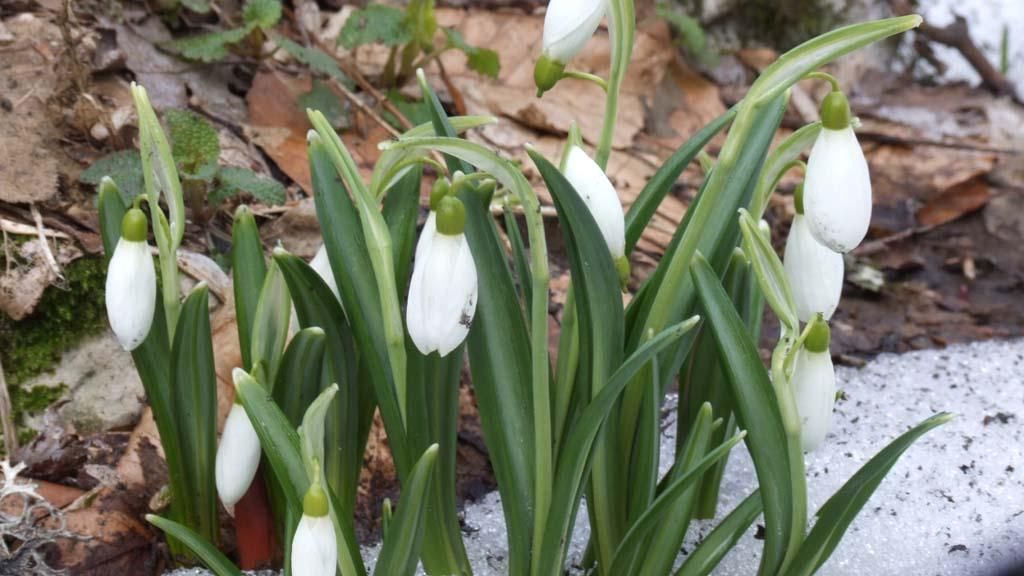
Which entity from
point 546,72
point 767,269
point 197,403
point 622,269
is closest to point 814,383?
point 767,269

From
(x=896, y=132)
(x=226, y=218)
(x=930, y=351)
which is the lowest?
(x=930, y=351)

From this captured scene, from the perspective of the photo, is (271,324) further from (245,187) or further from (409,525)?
(245,187)

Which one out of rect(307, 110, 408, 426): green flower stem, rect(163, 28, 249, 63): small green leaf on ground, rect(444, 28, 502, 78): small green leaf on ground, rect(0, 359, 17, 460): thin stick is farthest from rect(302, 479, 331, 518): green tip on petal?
rect(444, 28, 502, 78): small green leaf on ground

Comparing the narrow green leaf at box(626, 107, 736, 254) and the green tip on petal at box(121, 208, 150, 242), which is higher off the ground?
the green tip on petal at box(121, 208, 150, 242)

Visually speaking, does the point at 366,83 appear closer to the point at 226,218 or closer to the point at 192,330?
the point at 226,218

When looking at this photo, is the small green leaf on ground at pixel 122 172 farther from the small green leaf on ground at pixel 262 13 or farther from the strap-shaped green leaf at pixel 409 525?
the strap-shaped green leaf at pixel 409 525

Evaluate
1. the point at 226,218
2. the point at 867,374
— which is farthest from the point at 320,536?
the point at 867,374

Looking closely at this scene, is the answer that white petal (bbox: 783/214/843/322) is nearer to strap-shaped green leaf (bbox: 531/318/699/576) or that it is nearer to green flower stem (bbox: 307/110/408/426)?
strap-shaped green leaf (bbox: 531/318/699/576)
